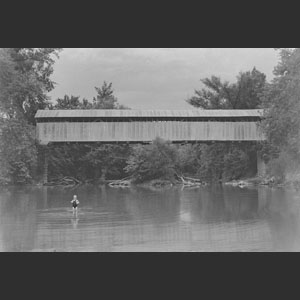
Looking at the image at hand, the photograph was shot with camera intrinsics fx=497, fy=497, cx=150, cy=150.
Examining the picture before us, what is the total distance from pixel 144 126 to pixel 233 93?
16.4 metres

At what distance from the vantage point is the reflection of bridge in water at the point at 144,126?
147 ft

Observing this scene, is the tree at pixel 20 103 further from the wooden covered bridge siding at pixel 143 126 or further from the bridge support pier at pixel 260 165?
the bridge support pier at pixel 260 165

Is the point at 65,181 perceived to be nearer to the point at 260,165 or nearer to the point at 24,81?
the point at 24,81

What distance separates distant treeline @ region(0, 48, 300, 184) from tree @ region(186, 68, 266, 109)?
111 mm

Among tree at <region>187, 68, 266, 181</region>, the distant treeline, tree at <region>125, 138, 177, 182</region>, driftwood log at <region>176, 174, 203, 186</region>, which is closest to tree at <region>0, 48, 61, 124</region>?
the distant treeline

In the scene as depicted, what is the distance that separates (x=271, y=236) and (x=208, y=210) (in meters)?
8.02

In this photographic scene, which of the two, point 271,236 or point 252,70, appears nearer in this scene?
point 271,236

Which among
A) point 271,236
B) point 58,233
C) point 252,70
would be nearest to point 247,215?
point 271,236

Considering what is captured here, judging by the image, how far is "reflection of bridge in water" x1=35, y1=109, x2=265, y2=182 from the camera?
44.9 m

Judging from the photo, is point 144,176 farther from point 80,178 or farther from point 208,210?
point 208,210

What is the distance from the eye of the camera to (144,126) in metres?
45.2

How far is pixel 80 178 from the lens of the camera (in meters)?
55.5

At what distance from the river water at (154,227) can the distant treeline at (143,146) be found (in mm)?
12776

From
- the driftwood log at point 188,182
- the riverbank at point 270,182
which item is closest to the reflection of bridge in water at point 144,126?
the riverbank at point 270,182
